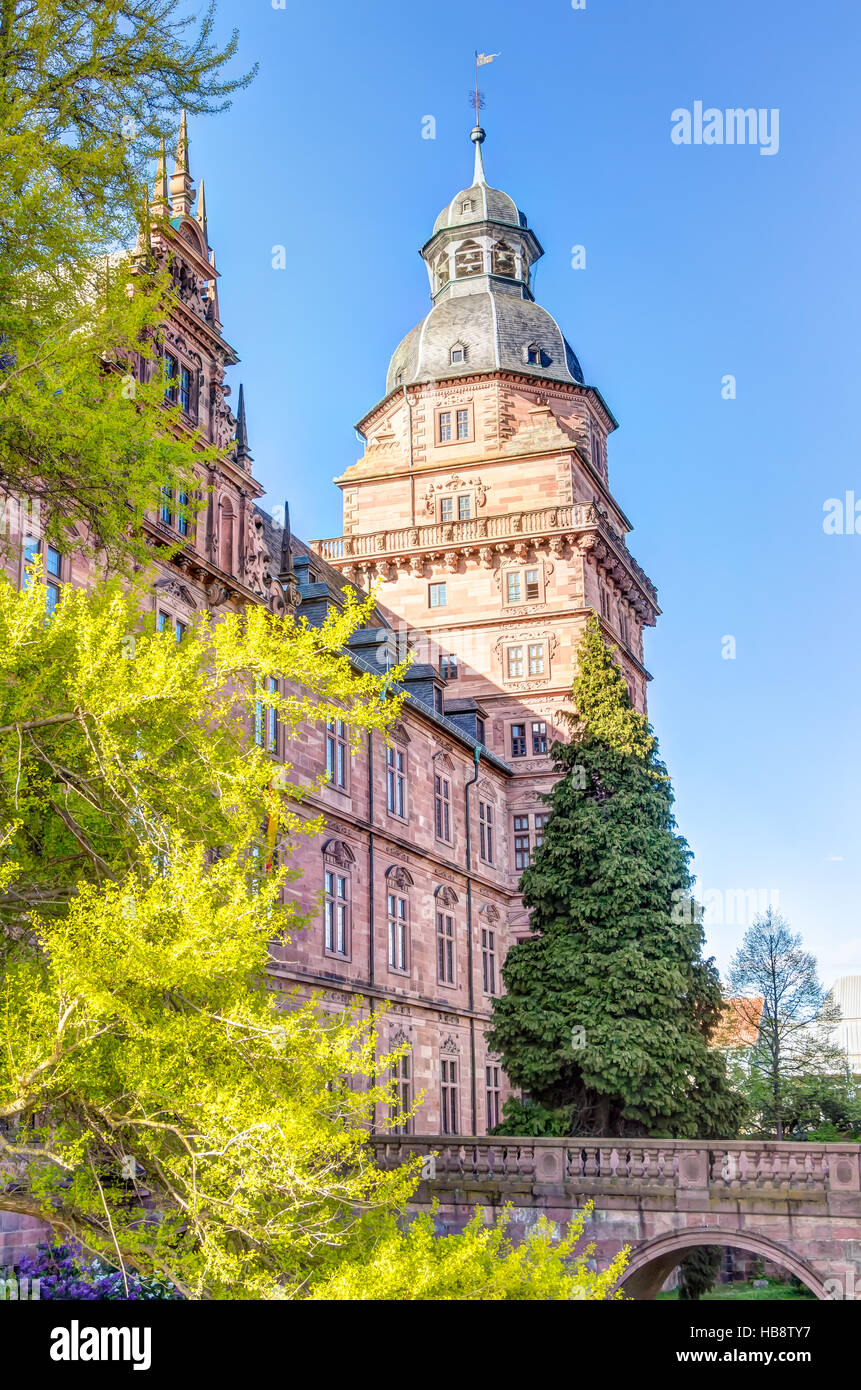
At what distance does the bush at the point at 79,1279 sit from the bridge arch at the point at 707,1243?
10545 millimetres

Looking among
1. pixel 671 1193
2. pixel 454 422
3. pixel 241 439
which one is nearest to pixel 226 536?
pixel 241 439

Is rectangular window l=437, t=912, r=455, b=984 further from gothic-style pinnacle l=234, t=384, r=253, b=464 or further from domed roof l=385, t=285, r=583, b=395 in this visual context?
domed roof l=385, t=285, r=583, b=395

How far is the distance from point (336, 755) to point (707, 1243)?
13213mm

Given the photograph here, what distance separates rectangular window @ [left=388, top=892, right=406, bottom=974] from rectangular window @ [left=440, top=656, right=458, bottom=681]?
1324cm

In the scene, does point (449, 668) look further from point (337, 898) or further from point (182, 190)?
point (182, 190)

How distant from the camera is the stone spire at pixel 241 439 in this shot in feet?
87.7

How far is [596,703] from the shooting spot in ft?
113

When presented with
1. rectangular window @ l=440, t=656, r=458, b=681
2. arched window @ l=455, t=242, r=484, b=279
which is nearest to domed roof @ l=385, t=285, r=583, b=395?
arched window @ l=455, t=242, r=484, b=279

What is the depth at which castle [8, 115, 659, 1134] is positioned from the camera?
26.6 metres

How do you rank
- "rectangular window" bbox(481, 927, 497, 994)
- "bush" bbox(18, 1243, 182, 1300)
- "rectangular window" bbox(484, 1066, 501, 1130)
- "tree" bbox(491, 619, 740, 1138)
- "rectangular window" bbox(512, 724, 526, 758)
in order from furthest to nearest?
1. "rectangular window" bbox(512, 724, 526, 758)
2. "rectangular window" bbox(481, 927, 497, 994)
3. "rectangular window" bbox(484, 1066, 501, 1130)
4. "tree" bbox(491, 619, 740, 1138)
5. "bush" bbox(18, 1243, 182, 1300)

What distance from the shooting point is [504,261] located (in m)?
54.5

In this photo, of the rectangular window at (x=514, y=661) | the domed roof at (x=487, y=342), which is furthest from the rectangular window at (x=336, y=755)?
the domed roof at (x=487, y=342)

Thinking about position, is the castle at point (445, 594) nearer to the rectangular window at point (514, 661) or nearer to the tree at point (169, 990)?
the rectangular window at point (514, 661)

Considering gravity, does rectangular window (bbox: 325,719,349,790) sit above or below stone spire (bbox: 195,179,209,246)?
below
